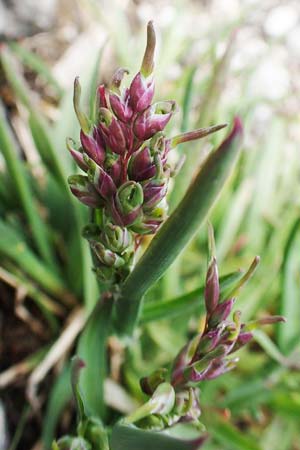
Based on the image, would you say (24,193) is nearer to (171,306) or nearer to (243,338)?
(171,306)

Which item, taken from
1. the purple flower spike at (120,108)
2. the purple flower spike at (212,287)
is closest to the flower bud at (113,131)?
the purple flower spike at (120,108)

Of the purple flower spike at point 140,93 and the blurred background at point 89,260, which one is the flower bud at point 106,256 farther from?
the blurred background at point 89,260

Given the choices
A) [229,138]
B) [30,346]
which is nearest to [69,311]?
[30,346]

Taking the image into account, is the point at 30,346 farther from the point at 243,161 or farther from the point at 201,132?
the point at 201,132

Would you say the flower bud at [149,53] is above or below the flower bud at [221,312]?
above

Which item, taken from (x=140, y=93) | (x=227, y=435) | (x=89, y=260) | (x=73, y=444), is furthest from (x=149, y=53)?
(x=227, y=435)

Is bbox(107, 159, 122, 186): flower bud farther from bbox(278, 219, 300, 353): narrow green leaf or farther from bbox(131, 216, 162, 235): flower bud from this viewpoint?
bbox(278, 219, 300, 353): narrow green leaf

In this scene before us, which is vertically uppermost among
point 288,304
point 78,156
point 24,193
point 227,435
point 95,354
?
point 78,156
